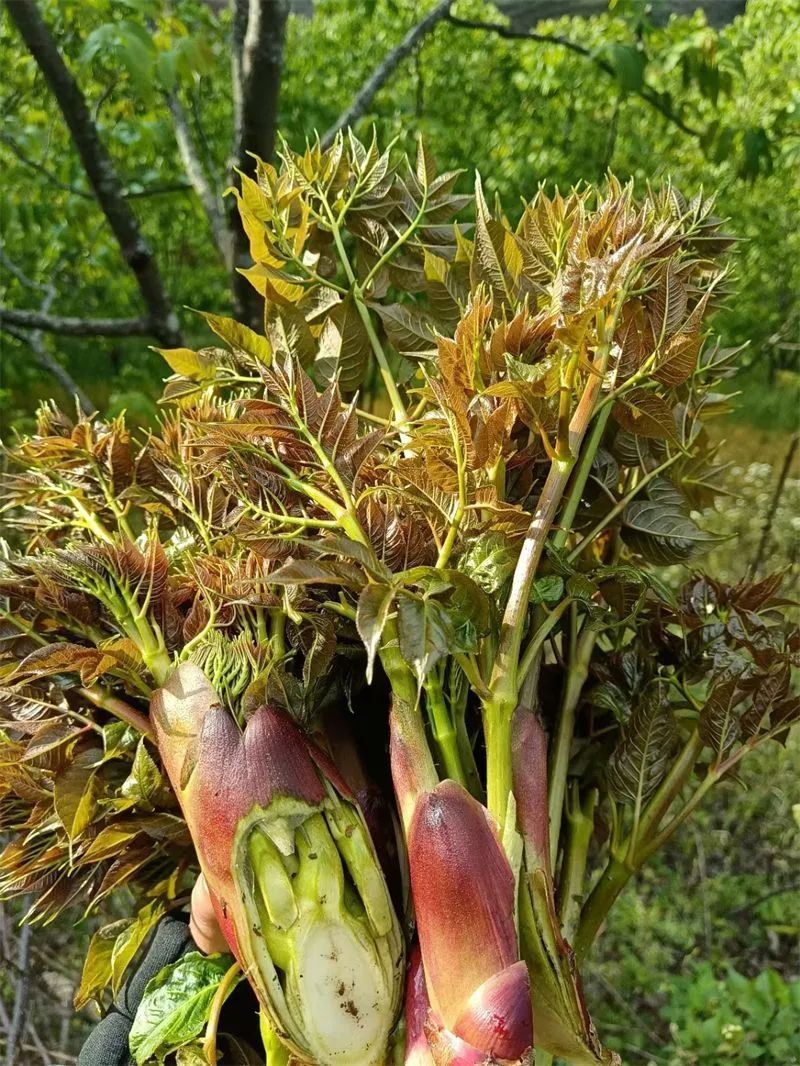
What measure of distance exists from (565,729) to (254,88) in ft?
4.05

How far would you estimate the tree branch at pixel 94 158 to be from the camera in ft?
5.08

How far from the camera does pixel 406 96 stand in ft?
9.70

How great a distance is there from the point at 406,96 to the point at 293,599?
2.85m

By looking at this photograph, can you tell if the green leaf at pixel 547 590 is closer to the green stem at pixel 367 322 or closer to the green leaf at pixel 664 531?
the green leaf at pixel 664 531

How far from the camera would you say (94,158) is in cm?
170

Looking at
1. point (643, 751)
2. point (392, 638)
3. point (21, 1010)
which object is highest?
point (392, 638)

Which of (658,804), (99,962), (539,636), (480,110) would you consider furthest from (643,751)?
(480,110)

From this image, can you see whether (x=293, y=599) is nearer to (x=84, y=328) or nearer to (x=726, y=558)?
(x=84, y=328)

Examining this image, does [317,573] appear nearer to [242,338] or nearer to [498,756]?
[498,756]

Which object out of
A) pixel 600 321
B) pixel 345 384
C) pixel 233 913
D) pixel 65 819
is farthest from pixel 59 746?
pixel 600 321

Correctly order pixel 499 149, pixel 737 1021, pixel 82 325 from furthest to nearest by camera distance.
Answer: pixel 499 149
pixel 82 325
pixel 737 1021

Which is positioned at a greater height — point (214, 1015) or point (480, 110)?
point (480, 110)

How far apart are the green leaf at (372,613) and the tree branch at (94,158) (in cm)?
150


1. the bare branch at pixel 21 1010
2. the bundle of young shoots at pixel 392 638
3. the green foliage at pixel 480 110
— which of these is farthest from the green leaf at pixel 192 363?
the green foliage at pixel 480 110
